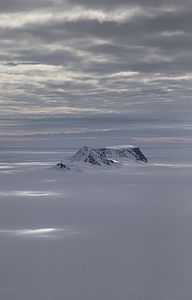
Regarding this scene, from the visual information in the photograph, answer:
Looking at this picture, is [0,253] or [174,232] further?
[174,232]

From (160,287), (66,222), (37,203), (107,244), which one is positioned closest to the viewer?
(160,287)

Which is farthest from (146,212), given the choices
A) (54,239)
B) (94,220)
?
(54,239)

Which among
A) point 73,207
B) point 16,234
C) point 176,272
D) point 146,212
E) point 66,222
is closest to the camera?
point 176,272

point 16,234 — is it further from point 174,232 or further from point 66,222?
point 174,232

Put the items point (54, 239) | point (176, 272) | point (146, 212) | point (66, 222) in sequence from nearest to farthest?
point (176, 272)
point (54, 239)
point (66, 222)
point (146, 212)

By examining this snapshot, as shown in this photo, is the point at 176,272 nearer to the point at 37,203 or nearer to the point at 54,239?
the point at 54,239

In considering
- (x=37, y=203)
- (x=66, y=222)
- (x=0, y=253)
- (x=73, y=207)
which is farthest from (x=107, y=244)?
(x=37, y=203)

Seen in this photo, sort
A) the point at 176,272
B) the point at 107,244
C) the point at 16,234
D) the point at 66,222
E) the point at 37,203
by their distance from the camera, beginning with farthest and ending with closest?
1. the point at 37,203
2. the point at 66,222
3. the point at 16,234
4. the point at 107,244
5. the point at 176,272

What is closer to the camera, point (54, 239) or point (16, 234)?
point (54, 239)
